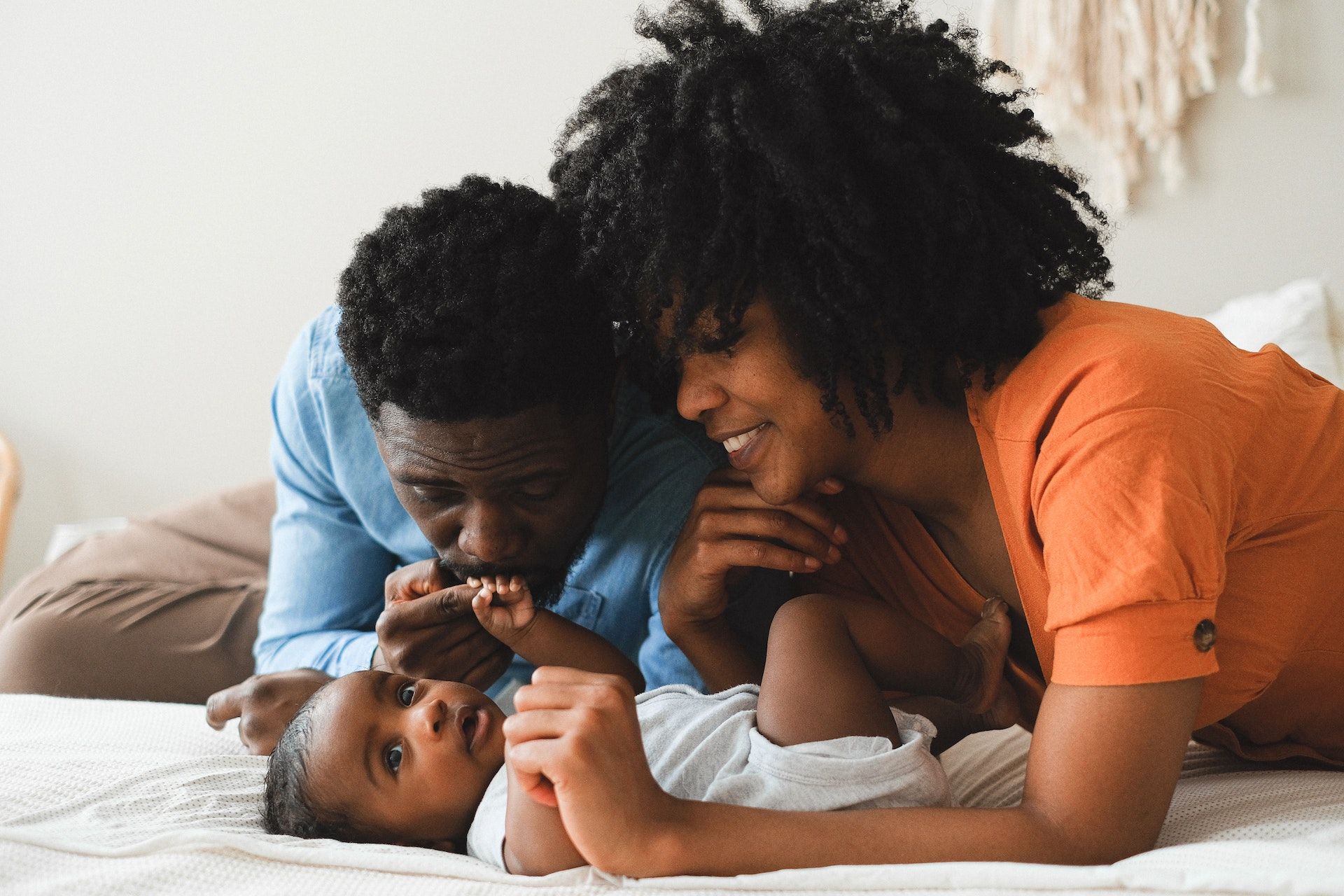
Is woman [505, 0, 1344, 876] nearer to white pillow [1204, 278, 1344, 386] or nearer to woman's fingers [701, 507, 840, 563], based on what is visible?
woman's fingers [701, 507, 840, 563]

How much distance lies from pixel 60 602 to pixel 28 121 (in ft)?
4.35

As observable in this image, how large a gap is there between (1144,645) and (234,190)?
2.30m

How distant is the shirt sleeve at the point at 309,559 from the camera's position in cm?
155

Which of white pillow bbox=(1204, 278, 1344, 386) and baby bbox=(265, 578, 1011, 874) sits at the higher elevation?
white pillow bbox=(1204, 278, 1344, 386)

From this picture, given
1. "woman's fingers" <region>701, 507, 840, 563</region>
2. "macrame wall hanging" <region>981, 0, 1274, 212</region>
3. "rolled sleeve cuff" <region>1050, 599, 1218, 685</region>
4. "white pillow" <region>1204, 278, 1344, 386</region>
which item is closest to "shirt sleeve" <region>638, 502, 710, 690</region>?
"woman's fingers" <region>701, 507, 840, 563</region>

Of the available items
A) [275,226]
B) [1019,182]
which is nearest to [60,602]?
[275,226]

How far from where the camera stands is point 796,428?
107cm

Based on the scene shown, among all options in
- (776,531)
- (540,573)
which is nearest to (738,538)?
(776,531)

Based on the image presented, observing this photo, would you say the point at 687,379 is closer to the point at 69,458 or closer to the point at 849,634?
the point at 849,634

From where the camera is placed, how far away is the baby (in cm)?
97

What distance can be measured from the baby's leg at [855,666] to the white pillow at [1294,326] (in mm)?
905

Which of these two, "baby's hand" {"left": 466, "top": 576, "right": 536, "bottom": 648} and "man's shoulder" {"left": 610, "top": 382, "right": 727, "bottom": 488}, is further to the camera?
"man's shoulder" {"left": 610, "top": 382, "right": 727, "bottom": 488}

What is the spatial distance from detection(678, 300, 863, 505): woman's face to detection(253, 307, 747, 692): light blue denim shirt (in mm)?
286

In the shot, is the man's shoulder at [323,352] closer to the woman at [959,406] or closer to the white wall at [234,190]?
the woman at [959,406]
